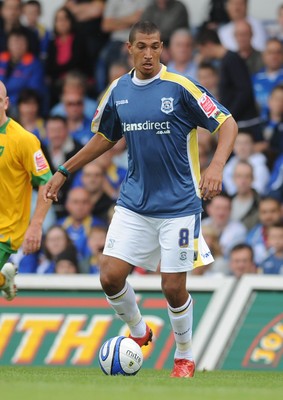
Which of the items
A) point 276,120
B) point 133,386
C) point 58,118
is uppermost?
point 133,386

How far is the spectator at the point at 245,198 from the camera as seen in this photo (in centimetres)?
1639

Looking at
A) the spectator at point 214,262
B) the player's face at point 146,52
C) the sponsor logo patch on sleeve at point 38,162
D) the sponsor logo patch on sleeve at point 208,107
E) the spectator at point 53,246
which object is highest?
the player's face at point 146,52

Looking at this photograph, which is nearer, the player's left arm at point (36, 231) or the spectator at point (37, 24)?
the player's left arm at point (36, 231)

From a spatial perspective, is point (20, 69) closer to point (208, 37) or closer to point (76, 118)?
point (76, 118)

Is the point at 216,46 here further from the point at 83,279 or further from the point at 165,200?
the point at 165,200

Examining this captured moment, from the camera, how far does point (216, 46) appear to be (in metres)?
18.9

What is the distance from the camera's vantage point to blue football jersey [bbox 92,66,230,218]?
10.4 m

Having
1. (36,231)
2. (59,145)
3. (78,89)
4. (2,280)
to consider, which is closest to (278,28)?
(78,89)

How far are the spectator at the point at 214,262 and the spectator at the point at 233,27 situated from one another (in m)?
3.85

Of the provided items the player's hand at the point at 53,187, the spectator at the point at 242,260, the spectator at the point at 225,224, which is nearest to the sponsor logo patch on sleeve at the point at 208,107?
the player's hand at the point at 53,187

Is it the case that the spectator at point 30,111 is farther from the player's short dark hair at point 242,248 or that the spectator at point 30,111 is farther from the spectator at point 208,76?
the player's short dark hair at point 242,248

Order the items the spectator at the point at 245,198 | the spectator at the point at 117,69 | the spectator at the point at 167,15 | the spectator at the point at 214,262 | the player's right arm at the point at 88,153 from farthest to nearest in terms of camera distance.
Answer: the spectator at the point at 167,15
the spectator at the point at 117,69
the spectator at the point at 245,198
the spectator at the point at 214,262
the player's right arm at the point at 88,153

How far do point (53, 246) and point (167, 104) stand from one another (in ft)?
20.4

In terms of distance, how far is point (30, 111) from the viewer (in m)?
19.0
